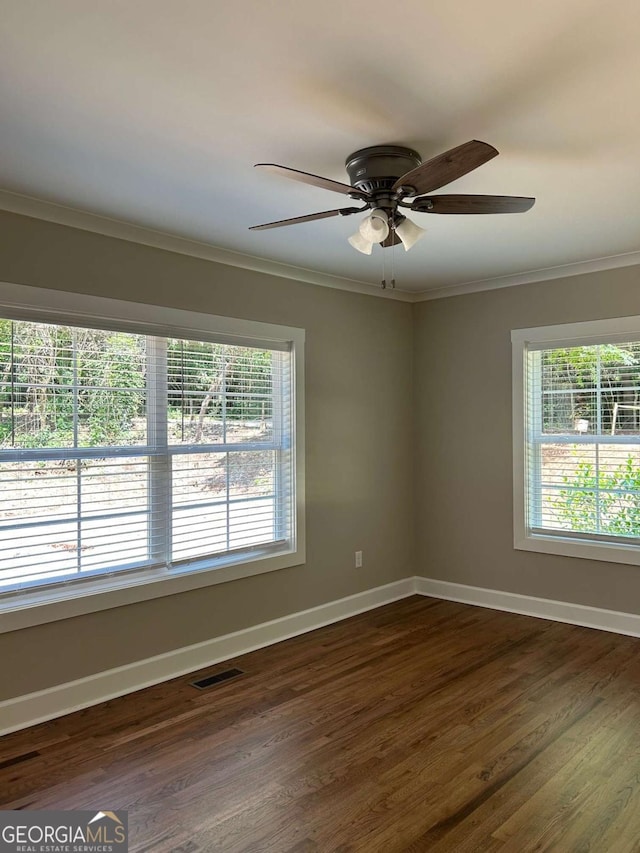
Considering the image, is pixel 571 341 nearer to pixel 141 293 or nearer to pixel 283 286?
pixel 283 286

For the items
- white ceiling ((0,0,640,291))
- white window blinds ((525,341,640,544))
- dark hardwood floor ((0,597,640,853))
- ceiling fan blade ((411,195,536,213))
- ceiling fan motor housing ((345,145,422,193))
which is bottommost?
dark hardwood floor ((0,597,640,853))

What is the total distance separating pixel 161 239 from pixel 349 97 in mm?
1791

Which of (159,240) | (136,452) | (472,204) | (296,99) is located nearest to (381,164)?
(472,204)

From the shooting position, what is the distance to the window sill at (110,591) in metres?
3.03

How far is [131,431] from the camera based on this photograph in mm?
3504

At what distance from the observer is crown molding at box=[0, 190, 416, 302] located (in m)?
3.05

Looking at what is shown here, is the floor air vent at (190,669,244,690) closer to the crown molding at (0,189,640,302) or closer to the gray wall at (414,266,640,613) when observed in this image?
the gray wall at (414,266,640,613)

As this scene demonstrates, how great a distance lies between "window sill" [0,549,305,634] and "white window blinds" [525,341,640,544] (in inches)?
81.4

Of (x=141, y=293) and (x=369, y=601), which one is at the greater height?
(x=141, y=293)

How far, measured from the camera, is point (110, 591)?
3.35 metres

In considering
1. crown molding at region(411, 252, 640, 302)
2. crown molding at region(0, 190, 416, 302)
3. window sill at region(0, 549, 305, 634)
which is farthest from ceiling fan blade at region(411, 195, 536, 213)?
window sill at region(0, 549, 305, 634)

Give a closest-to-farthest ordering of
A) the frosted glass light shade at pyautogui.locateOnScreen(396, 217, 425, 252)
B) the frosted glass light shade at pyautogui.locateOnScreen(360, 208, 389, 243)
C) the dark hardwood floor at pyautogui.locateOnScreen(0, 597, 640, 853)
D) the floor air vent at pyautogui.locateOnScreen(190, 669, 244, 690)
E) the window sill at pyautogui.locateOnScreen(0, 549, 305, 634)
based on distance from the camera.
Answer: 1. the dark hardwood floor at pyautogui.locateOnScreen(0, 597, 640, 853)
2. the frosted glass light shade at pyautogui.locateOnScreen(360, 208, 389, 243)
3. the frosted glass light shade at pyautogui.locateOnScreen(396, 217, 425, 252)
4. the window sill at pyautogui.locateOnScreen(0, 549, 305, 634)
5. the floor air vent at pyautogui.locateOnScreen(190, 669, 244, 690)

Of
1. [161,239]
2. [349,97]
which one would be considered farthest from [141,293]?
[349,97]

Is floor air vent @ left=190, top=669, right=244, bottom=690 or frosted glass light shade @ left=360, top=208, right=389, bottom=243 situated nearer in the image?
frosted glass light shade @ left=360, top=208, right=389, bottom=243
